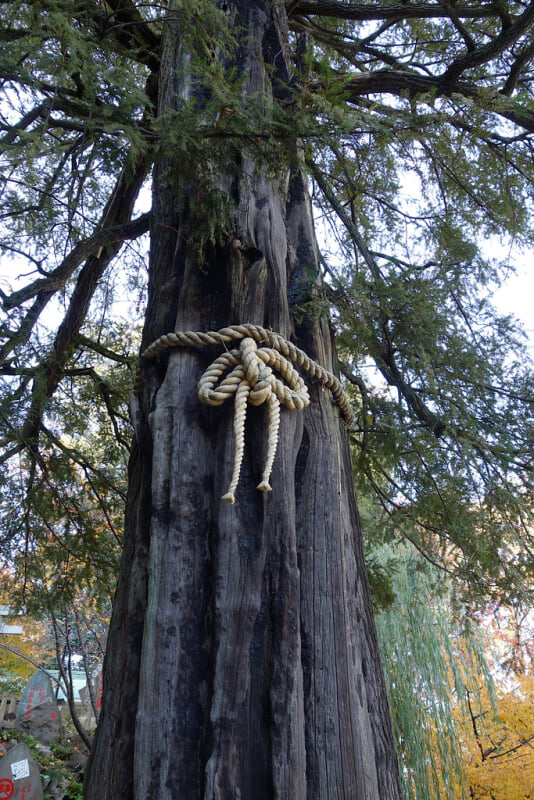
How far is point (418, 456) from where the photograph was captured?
9.71 ft

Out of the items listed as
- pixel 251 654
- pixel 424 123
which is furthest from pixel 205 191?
pixel 251 654

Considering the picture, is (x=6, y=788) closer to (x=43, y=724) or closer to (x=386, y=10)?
(x=43, y=724)

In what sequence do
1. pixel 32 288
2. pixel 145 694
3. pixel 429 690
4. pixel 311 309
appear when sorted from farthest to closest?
pixel 429 690 < pixel 32 288 < pixel 311 309 < pixel 145 694

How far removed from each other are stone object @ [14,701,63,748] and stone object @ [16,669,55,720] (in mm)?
91

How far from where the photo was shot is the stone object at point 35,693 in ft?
29.0

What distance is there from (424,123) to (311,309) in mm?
716

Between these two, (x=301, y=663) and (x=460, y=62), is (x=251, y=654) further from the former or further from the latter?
(x=460, y=62)

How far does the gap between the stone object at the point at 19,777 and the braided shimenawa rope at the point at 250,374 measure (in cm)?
634

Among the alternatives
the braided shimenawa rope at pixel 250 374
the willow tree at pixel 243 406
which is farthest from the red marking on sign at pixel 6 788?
the braided shimenawa rope at pixel 250 374

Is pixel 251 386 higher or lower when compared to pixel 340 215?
lower

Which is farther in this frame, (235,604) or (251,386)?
(251,386)

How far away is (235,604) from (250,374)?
1.96 ft

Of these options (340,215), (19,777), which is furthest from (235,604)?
(19,777)

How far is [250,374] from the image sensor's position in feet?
5.07
